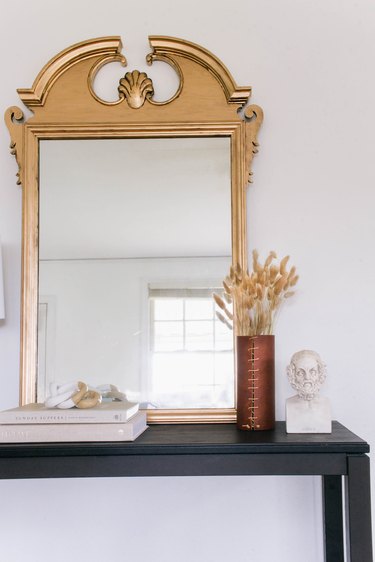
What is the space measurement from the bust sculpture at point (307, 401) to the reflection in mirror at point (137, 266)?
0.81 ft

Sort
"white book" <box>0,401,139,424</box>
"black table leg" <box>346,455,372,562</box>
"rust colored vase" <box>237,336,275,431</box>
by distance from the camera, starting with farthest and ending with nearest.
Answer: "rust colored vase" <box>237,336,275,431</box> → "white book" <box>0,401,139,424</box> → "black table leg" <box>346,455,372,562</box>

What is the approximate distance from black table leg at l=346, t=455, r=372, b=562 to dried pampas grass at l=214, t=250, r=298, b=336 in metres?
0.41

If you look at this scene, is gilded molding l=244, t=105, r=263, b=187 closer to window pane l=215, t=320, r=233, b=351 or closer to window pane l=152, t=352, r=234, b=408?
window pane l=215, t=320, r=233, b=351

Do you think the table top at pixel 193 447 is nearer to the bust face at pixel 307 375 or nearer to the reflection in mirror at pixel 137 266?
the bust face at pixel 307 375

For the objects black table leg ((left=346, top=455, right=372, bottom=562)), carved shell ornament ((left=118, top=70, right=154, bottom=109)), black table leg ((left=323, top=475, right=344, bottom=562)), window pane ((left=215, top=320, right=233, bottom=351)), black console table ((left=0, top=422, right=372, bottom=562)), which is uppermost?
carved shell ornament ((left=118, top=70, right=154, bottom=109))

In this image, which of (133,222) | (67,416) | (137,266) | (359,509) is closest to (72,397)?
(67,416)

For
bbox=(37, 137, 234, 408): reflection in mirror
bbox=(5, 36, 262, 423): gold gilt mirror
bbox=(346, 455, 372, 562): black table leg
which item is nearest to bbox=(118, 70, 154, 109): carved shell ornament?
bbox=(5, 36, 262, 423): gold gilt mirror

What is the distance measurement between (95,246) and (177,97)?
0.50 metres

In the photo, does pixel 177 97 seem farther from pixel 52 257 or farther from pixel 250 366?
pixel 250 366

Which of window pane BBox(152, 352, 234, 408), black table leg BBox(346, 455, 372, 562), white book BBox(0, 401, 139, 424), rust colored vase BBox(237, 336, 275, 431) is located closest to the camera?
black table leg BBox(346, 455, 372, 562)

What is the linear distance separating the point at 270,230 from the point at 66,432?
0.80 m

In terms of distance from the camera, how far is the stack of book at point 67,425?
48.4 inches

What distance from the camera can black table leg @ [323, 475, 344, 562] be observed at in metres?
1.43

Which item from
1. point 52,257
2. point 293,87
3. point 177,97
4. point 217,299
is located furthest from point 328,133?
point 52,257
